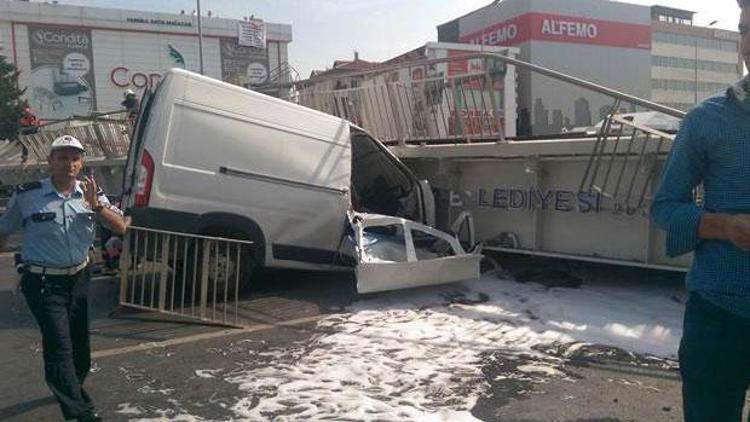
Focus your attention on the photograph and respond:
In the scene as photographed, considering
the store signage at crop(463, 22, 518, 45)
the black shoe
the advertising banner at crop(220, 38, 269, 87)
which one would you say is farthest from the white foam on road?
the advertising banner at crop(220, 38, 269, 87)

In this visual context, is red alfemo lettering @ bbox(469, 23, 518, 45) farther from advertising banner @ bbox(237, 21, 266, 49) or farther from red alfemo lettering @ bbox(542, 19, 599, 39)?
advertising banner @ bbox(237, 21, 266, 49)

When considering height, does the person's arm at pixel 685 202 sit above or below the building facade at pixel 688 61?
below

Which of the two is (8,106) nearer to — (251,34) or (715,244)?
(251,34)

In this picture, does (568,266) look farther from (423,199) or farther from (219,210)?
(219,210)

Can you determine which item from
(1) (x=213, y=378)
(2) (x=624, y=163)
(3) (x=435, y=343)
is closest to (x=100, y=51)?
(2) (x=624, y=163)

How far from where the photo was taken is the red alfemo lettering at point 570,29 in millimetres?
36697

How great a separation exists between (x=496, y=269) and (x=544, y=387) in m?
4.04

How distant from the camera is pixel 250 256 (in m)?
7.26

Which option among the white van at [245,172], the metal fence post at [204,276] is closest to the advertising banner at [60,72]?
the white van at [245,172]

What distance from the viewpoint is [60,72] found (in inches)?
2009

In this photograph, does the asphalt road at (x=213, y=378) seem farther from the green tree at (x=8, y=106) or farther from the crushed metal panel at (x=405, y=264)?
the green tree at (x=8, y=106)

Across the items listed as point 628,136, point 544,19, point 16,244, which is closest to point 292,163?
point 628,136

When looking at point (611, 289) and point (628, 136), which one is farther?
point (611, 289)

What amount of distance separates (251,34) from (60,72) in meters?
15.6
